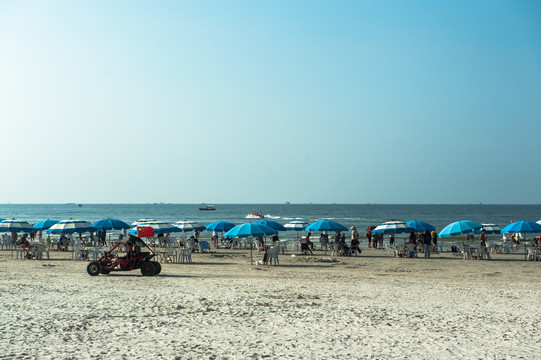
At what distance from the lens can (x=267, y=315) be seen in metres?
10.1

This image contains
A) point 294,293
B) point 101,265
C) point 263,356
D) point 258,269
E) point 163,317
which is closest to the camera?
point 263,356

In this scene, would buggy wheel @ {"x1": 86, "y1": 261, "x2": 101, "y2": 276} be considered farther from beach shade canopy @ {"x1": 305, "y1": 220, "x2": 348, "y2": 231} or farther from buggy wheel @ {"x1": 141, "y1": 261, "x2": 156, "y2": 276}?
beach shade canopy @ {"x1": 305, "y1": 220, "x2": 348, "y2": 231}

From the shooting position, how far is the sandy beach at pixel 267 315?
7.73m

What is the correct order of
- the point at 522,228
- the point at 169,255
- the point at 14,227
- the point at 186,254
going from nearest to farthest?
the point at 169,255, the point at 186,254, the point at 522,228, the point at 14,227

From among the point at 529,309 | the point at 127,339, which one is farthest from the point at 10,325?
the point at 529,309

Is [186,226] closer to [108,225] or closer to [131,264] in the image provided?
[108,225]

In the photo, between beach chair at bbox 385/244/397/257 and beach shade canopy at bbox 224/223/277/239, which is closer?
beach shade canopy at bbox 224/223/277/239

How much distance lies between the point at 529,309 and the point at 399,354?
4931 millimetres

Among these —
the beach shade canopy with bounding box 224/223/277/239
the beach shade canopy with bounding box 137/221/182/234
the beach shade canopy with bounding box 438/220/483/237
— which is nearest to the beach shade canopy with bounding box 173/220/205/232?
the beach shade canopy with bounding box 137/221/182/234

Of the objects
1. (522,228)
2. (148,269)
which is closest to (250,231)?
(148,269)

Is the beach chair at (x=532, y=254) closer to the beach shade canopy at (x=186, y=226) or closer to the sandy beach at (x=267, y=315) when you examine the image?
the sandy beach at (x=267, y=315)

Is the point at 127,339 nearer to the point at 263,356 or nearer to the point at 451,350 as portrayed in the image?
the point at 263,356

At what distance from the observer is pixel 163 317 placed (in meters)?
9.92

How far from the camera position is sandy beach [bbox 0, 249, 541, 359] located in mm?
7734
